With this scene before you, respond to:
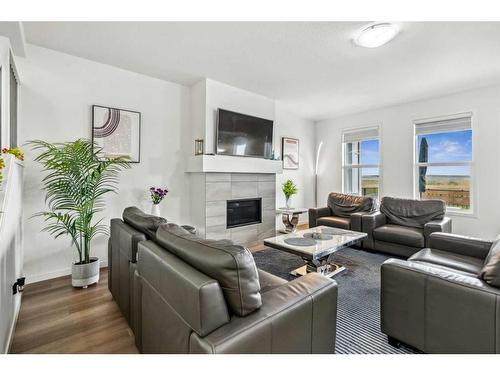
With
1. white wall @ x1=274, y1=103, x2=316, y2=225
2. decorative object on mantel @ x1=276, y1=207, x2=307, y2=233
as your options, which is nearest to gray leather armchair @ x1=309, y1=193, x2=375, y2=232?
decorative object on mantel @ x1=276, y1=207, x2=307, y2=233

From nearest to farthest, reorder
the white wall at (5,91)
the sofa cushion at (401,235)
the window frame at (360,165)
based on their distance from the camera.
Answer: the white wall at (5,91)
the sofa cushion at (401,235)
the window frame at (360,165)

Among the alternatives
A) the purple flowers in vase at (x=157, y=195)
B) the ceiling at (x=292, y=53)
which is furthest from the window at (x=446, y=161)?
the purple flowers in vase at (x=157, y=195)

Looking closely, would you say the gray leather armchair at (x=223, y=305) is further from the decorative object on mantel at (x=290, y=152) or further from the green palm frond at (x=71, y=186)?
the decorative object on mantel at (x=290, y=152)

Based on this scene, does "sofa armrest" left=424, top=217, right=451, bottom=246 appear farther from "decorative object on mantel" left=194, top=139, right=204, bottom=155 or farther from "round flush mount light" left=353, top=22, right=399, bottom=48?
"decorative object on mantel" left=194, top=139, right=204, bottom=155

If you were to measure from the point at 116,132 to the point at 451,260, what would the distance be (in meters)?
3.82

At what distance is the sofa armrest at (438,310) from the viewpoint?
126 cm

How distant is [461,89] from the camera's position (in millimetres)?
3979

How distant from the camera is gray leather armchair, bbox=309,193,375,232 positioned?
13.0 feet

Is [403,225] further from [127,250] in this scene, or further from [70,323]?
[70,323]

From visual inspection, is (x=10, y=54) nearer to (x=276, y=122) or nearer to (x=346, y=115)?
(x=276, y=122)

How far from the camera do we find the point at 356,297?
7.59ft

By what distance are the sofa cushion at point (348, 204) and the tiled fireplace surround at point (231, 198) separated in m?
1.15
